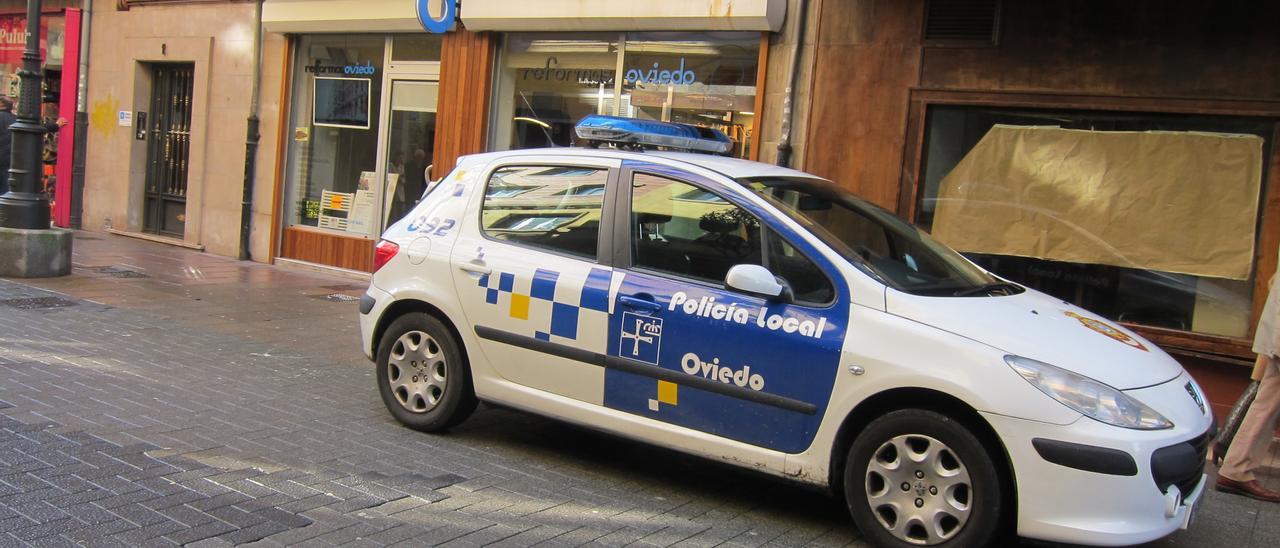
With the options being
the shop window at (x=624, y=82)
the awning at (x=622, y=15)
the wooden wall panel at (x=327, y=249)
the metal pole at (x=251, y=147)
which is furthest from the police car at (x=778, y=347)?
the metal pole at (x=251, y=147)

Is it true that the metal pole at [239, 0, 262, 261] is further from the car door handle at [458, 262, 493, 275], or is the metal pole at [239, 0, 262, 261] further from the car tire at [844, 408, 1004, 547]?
the car tire at [844, 408, 1004, 547]

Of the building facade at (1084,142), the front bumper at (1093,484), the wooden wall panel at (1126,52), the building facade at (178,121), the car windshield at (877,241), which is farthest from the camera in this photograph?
the building facade at (178,121)

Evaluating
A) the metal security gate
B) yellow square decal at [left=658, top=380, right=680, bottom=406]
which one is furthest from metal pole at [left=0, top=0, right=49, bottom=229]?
yellow square decal at [left=658, top=380, right=680, bottom=406]

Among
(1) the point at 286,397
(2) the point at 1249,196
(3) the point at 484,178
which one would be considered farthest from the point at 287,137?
(2) the point at 1249,196

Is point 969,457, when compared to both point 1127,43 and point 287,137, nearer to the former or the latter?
point 1127,43

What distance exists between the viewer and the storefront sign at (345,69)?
13164 millimetres

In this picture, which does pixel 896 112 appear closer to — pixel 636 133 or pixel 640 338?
pixel 636 133

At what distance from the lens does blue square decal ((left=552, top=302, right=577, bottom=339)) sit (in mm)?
5242

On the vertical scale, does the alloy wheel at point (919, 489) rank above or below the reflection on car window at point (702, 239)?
below

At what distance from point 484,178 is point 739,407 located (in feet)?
6.68

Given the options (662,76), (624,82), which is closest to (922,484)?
(662,76)

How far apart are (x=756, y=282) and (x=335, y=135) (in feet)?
33.0

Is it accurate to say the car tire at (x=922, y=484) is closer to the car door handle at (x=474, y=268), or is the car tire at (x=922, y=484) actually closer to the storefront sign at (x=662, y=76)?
the car door handle at (x=474, y=268)

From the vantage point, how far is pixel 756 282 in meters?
4.63
